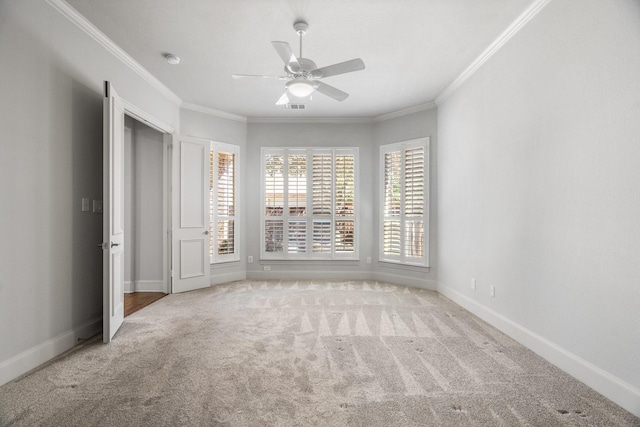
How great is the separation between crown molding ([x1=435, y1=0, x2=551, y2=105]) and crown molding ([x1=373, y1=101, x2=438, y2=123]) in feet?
1.29

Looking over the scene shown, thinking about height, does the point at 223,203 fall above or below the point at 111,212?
above

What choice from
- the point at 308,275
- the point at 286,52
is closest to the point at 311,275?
the point at 308,275

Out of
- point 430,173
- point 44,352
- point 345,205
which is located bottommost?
point 44,352

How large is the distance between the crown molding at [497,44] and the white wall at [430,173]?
0.59m

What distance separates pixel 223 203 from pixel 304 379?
3.94 metres

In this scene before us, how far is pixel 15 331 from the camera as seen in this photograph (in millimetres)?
2357

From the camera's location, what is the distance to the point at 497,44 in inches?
131

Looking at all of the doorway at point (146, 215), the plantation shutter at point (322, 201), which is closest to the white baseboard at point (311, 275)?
the plantation shutter at point (322, 201)

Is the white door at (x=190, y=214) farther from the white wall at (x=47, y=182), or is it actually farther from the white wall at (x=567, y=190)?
the white wall at (x=567, y=190)

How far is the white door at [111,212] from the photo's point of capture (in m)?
2.94

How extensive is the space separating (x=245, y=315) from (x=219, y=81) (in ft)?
9.96

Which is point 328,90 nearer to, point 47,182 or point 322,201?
point 47,182

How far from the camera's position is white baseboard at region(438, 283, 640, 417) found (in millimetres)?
1977

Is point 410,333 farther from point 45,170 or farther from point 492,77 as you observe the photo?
point 45,170
